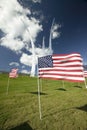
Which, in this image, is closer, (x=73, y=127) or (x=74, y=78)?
(x=73, y=127)

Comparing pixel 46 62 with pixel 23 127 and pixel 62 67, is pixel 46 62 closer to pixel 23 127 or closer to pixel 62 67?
pixel 62 67

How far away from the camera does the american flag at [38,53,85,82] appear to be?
10.9 meters

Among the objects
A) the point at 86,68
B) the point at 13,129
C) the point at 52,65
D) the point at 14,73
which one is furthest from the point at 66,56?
the point at 86,68

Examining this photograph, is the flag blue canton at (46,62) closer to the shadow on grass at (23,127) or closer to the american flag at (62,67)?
the american flag at (62,67)

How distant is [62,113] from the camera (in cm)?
1275

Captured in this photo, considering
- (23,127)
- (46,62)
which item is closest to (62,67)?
(46,62)

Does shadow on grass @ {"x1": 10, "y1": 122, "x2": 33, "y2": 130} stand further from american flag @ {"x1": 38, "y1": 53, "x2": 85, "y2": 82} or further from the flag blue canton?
the flag blue canton

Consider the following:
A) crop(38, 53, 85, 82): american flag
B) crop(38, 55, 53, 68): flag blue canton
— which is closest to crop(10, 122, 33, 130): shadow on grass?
crop(38, 53, 85, 82): american flag

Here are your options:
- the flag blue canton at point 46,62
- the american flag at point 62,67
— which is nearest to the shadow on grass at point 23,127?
the american flag at point 62,67

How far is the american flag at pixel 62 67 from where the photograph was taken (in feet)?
35.7

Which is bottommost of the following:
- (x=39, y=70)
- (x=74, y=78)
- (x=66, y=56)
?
(x=74, y=78)

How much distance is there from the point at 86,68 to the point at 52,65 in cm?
2473

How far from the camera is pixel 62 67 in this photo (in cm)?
1167

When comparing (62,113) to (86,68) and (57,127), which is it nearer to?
(57,127)
